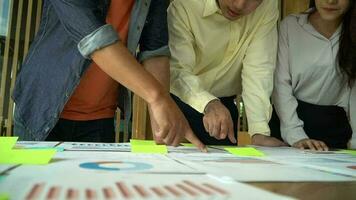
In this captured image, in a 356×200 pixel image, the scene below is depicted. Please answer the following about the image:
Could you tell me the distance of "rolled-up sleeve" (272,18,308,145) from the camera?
1212 mm

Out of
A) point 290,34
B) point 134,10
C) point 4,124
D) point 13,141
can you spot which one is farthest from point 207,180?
point 4,124

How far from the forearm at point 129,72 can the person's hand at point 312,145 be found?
567 millimetres

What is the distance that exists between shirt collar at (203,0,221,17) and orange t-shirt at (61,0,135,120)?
24cm

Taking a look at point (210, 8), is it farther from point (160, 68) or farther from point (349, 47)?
point (349, 47)

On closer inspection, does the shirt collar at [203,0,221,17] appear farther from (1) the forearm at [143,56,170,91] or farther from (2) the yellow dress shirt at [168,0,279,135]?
(1) the forearm at [143,56,170,91]

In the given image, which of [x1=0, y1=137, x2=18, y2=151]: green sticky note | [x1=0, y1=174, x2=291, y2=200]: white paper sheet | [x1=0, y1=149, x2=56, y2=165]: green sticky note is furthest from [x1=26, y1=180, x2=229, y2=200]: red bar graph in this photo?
[x1=0, y1=137, x2=18, y2=151]: green sticky note

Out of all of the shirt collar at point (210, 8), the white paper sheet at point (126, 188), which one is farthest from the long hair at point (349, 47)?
the white paper sheet at point (126, 188)

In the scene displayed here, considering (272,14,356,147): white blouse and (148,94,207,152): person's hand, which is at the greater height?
(272,14,356,147): white blouse

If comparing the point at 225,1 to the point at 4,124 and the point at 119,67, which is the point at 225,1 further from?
the point at 4,124

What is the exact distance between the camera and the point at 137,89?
0.73m

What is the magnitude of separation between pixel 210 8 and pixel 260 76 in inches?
11.4

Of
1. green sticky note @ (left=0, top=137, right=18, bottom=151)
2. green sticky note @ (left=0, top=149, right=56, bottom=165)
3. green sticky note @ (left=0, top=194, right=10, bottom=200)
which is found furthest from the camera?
green sticky note @ (left=0, top=137, right=18, bottom=151)

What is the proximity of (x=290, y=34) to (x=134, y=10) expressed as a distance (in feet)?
2.08

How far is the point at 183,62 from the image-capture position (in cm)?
110
